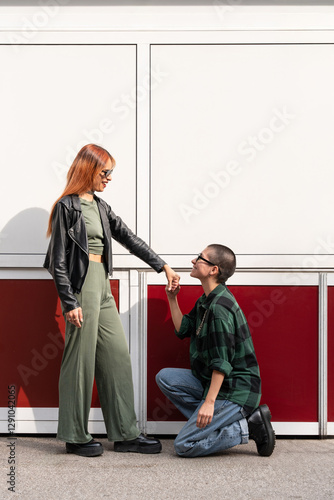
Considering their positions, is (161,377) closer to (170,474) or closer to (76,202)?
(170,474)

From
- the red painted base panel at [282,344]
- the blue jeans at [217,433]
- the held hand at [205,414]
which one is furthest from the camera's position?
the red painted base panel at [282,344]

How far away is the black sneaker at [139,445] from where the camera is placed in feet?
12.2

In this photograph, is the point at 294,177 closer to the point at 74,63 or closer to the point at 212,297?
the point at 212,297

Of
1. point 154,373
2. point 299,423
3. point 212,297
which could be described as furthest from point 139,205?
point 299,423

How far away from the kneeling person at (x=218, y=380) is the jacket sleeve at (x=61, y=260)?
30.2 inches

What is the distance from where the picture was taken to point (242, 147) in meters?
4.12

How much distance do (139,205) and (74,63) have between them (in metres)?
1.03

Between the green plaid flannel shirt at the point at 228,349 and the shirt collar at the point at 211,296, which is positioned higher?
the shirt collar at the point at 211,296

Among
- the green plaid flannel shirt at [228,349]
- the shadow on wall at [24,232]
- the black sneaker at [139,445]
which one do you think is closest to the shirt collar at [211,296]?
the green plaid flannel shirt at [228,349]

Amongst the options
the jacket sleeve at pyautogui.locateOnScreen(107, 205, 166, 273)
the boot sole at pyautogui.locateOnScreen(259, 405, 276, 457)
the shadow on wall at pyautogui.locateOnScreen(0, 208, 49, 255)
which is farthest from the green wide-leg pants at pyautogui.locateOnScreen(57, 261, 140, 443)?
the boot sole at pyautogui.locateOnScreen(259, 405, 276, 457)

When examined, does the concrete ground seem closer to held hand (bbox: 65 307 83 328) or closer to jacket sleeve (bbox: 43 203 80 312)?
held hand (bbox: 65 307 83 328)

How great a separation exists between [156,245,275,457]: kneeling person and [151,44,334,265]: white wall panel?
0.38 m

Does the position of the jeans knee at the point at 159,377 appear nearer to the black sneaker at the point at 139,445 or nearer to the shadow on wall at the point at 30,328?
the black sneaker at the point at 139,445

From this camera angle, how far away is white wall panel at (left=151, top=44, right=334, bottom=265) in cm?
411
